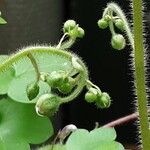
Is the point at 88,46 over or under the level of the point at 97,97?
under

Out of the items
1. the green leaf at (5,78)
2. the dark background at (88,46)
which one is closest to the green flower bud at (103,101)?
the green leaf at (5,78)

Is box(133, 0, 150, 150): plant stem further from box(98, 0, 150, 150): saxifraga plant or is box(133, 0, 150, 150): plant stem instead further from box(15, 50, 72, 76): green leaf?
box(15, 50, 72, 76): green leaf

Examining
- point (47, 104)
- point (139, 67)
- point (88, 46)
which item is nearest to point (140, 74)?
point (139, 67)

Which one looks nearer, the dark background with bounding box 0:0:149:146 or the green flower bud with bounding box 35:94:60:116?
the green flower bud with bounding box 35:94:60:116

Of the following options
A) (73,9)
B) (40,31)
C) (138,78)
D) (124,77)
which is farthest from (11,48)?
(138,78)

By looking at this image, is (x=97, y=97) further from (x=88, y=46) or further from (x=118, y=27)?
(x=88, y=46)

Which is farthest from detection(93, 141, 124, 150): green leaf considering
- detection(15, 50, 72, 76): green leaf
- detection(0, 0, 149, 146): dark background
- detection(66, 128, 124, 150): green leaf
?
detection(0, 0, 149, 146): dark background

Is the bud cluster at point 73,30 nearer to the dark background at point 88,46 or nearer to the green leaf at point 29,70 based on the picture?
the green leaf at point 29,70
